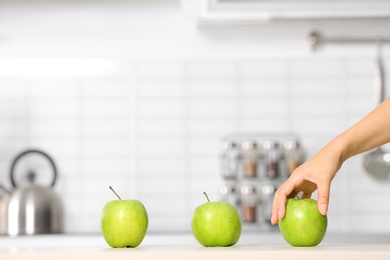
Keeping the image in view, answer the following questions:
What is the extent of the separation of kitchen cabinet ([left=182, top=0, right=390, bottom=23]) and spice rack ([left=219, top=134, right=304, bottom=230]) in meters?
0.45

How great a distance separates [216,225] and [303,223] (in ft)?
0.47

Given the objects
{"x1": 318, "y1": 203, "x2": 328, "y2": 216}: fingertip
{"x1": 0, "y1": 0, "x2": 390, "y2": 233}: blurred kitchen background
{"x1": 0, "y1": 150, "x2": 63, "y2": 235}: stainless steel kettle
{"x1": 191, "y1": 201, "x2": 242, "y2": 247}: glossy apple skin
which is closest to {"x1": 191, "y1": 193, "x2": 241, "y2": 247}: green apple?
{"x1": 191, "y1": 201, "x2": 242, "y2": 247}: glossy apple skin

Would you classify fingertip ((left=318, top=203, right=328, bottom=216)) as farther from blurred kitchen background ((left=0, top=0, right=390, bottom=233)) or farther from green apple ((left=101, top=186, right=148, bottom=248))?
blurred kitchen background ((left=0, top=0, right=390, bottom=233))

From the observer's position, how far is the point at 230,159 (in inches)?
118

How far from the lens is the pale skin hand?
1.36 meters

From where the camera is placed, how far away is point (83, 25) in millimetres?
3174

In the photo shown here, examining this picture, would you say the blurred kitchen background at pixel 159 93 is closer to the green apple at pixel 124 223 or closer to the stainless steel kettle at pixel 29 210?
the stainless steel kettle at pixel 29 210

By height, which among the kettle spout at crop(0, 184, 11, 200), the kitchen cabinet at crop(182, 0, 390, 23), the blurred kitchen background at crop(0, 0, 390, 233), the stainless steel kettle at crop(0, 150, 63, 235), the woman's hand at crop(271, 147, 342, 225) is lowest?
the stainless steel kettle at crop(0, 150, 63, 235)

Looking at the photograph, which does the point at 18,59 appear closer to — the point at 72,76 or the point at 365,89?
the point at 72,76

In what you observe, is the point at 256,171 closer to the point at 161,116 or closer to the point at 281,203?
the point at 161,116

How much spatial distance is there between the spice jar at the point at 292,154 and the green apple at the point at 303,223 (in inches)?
64.1

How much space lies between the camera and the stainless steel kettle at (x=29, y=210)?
2.82 metres

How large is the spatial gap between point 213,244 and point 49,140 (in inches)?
73.8

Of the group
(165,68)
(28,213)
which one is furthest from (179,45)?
(28,213)
